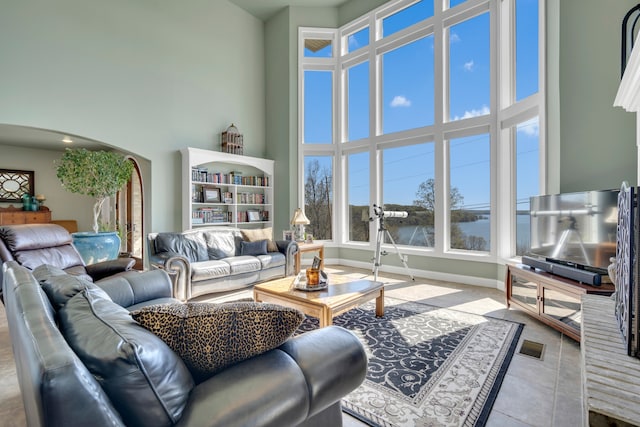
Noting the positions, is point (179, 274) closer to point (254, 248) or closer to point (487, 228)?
point (254, 248)

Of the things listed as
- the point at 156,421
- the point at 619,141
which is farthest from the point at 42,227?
the point at 619,141

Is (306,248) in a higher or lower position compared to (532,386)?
higher

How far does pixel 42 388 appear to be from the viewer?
533 millimetres

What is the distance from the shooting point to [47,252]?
9.76 feet

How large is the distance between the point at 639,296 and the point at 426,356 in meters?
1.66

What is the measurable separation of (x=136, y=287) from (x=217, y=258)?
2055mm

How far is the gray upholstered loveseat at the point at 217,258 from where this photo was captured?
135 inches

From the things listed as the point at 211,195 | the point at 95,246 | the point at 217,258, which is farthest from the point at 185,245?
the point at 211,195

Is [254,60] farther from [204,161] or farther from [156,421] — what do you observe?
[156,421]

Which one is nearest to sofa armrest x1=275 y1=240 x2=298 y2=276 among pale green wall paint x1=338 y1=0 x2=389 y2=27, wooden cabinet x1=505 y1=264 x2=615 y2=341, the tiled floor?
the tiled floor

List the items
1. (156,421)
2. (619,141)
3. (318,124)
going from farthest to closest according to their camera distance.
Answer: (318,124), (619,141), (156,421)

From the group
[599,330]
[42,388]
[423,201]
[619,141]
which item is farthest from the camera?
[423,201]

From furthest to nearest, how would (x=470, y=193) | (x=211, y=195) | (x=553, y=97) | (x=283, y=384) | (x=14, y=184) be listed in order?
(x=14, y=184), (x=211, y=195), (x=470, y=193), (x=553, y=97), (x=283, y=384)

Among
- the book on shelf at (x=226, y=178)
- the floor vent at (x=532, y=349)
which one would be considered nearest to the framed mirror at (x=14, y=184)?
the book on shelf at (x=226, y=178)
